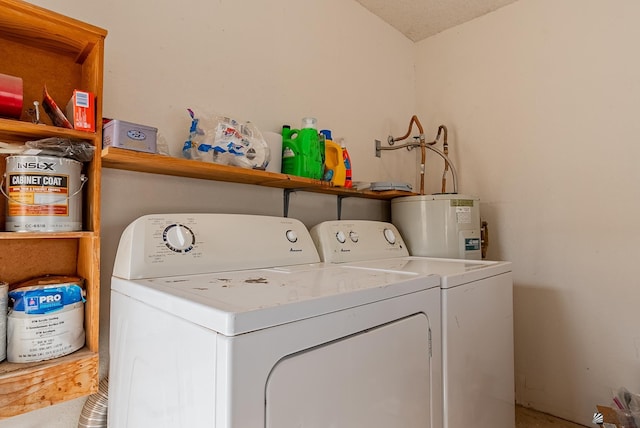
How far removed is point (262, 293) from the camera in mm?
826

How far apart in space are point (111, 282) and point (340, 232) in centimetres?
94

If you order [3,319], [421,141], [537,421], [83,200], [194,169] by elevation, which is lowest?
[537,421]

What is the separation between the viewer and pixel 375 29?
2.33 m

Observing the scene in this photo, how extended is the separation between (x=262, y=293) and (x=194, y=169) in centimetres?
59

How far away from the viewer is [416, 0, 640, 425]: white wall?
5.86 feet

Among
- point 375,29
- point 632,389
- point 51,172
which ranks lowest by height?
point 632,389

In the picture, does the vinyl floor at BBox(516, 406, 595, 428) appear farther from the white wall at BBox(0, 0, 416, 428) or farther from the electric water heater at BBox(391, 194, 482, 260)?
the white wall at BBox(0, 0, 416, 428)

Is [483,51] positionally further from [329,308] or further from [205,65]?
[329,308]

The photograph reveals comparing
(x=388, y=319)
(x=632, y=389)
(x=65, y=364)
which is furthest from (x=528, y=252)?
(x=65, y=364)

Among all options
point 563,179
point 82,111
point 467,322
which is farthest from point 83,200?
point 563,179

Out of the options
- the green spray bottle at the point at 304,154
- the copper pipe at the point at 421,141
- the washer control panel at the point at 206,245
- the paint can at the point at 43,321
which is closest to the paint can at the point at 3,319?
the paint can at the point at 43,321

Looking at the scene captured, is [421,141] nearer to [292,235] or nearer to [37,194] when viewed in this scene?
[292,235]

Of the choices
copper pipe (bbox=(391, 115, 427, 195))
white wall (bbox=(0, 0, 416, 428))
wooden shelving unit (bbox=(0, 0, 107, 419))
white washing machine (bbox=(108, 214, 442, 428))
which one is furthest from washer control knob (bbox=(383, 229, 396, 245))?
wooden shelving unit (bbox=(0, 0, 107, 419))

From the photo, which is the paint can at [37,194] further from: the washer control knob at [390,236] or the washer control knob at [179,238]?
the washer control knob at [390,236]
